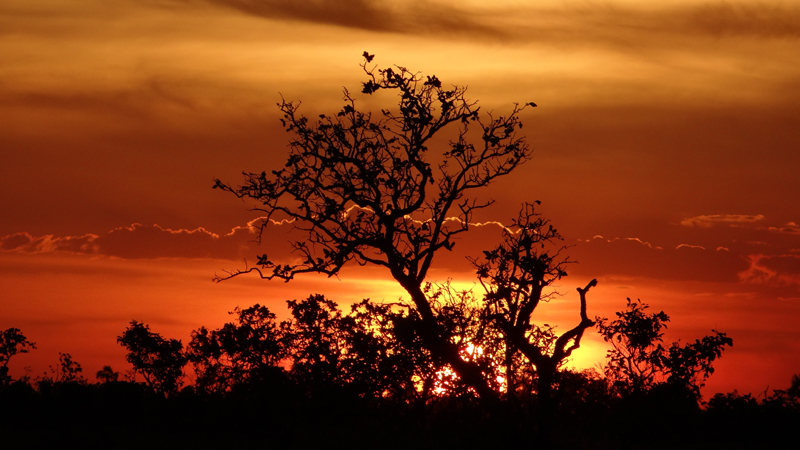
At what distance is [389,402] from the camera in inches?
1217

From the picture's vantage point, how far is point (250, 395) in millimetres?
34656

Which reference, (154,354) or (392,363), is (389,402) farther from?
(154,354)

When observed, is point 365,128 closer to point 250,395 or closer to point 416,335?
point 416,335

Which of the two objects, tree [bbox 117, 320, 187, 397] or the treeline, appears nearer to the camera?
the treeline

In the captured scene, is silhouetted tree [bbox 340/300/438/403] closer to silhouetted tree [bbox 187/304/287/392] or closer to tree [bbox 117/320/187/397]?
silhouetted tree [bbox 187/304/287/392]

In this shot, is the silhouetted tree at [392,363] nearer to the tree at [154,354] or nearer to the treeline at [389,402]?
the treeline at [389,402]

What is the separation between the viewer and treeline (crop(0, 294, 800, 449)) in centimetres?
2941

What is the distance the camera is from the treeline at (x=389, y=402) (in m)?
29.4

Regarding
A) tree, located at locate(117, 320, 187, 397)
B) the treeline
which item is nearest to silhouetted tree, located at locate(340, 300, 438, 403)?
the treeline

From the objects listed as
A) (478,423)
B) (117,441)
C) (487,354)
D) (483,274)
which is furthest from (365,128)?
(117,441)

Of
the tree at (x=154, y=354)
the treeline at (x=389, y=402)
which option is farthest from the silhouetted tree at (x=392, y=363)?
the tree at (x=154, y=354)

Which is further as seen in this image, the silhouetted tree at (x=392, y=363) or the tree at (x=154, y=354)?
the tree at (x=154, y=354)

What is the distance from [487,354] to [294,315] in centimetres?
1574

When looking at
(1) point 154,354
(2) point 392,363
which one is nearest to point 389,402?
(2) point 392,363
